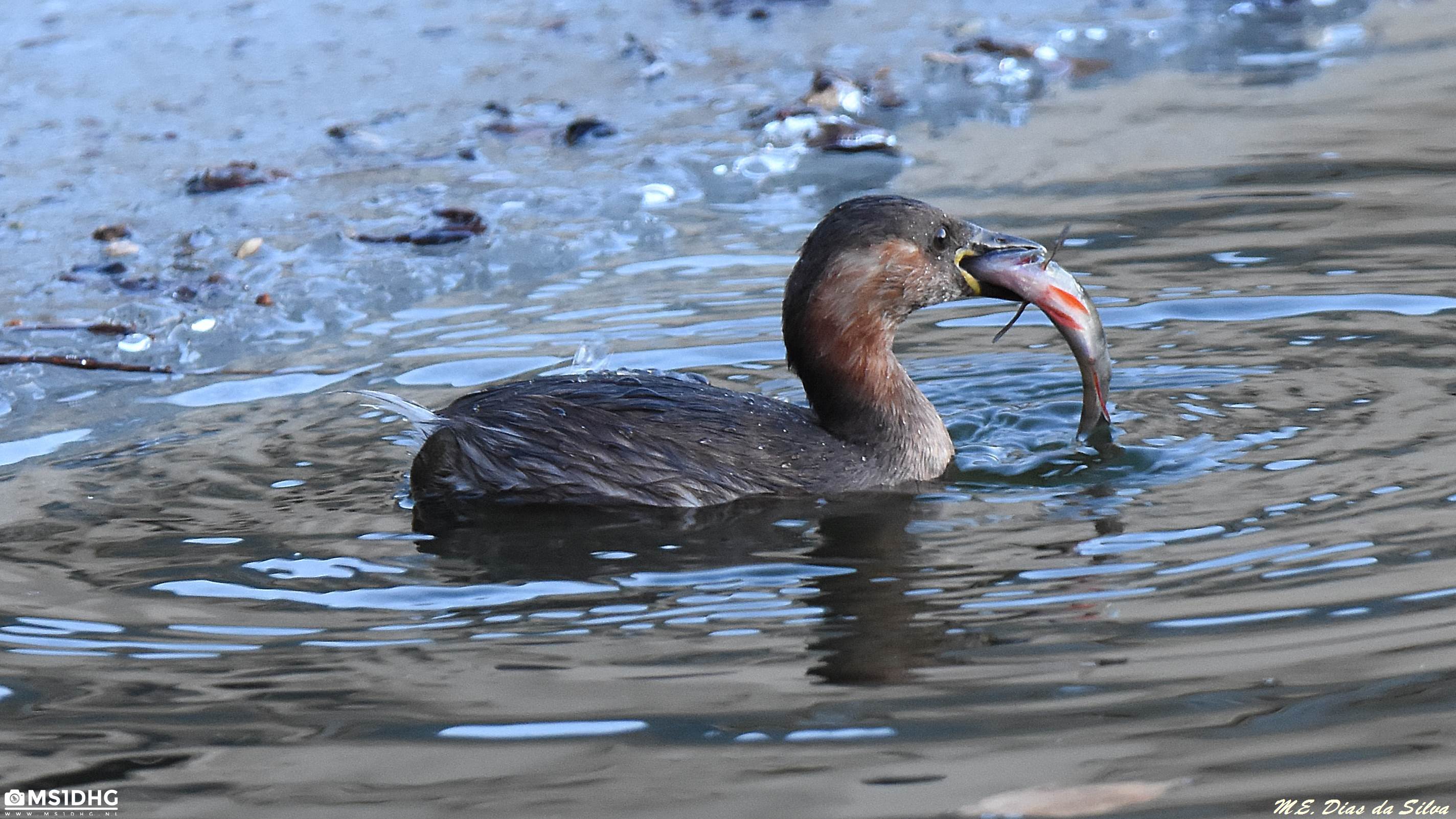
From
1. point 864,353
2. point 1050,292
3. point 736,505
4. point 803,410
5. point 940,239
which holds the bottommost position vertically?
point 736,505

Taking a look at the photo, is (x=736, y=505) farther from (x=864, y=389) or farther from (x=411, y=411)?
(x=411, y=411)

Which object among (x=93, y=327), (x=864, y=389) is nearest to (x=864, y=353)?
(x=864, y=389)

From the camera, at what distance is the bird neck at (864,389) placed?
5.30 metres

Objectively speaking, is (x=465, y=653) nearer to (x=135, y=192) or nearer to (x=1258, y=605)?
(x=1258, y=605)

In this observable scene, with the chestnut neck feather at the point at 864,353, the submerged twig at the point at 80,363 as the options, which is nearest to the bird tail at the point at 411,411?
the chestnut neck feather at the point at 864,353

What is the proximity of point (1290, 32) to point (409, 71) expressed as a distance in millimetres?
5769

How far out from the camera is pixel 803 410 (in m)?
5.52

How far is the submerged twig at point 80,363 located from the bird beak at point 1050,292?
118 inches

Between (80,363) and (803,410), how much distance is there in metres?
2.70

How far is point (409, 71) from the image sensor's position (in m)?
11.3

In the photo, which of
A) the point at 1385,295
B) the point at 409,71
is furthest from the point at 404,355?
the point at 409,71

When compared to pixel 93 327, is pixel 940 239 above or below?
above

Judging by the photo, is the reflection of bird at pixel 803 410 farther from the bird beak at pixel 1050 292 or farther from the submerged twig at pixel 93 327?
the submerged twig at pixel 93 327

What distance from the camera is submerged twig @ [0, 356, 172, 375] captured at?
20.6ft
